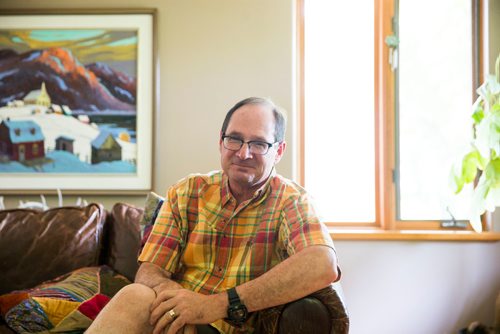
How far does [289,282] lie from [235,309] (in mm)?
178

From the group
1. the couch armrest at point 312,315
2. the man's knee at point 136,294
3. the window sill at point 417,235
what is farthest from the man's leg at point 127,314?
the window sill at point 417,235

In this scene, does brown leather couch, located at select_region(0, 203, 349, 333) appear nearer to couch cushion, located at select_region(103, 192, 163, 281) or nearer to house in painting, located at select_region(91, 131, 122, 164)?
couch cushion, located at select_region(103, 192, 163, 281)

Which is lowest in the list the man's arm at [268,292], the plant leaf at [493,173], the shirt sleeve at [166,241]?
the man's arm at [268,292]

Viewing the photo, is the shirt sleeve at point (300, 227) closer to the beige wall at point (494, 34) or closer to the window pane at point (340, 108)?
the window pane at point (340, 108)

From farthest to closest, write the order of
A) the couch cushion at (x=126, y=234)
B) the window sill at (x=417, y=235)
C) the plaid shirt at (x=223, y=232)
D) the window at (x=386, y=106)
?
the window at (x=386, y=106) → the window sill at (x=417, y=235) → the couch cushion at (x=126, y=234) → the plaid shirt at (x=223, y=232)

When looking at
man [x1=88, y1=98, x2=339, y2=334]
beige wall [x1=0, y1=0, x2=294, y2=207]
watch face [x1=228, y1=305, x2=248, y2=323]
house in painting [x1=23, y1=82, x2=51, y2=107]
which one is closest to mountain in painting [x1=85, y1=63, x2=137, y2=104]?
beige wall [x1=0, y1=0, x2=294, y2=207]

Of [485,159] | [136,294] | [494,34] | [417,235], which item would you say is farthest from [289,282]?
[494,34]

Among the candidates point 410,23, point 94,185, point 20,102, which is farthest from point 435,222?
point 20,102

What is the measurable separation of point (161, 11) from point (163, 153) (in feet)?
2.63

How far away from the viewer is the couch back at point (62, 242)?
200 centimetres

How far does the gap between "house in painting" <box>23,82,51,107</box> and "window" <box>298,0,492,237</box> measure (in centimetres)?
145

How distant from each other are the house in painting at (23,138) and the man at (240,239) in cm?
134

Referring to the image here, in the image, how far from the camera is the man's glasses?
1.63 metres

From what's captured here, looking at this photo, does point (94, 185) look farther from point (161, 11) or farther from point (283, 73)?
point (283, 73)
